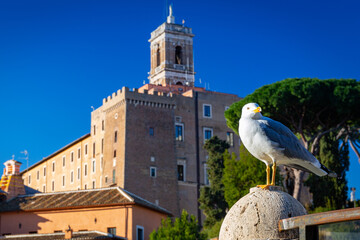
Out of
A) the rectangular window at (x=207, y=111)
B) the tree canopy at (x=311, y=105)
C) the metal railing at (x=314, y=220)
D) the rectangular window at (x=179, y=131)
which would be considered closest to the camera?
the metal railing at (x=314, y=220)

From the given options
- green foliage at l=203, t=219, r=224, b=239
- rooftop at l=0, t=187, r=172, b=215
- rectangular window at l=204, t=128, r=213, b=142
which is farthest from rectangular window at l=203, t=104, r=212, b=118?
rooftop at l=0, t=187, r=172, b=215

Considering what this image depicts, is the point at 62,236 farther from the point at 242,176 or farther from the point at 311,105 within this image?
the point at 311,105

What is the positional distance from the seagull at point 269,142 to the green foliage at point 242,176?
87.9 ft

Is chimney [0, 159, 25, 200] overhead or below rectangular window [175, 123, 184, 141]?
below

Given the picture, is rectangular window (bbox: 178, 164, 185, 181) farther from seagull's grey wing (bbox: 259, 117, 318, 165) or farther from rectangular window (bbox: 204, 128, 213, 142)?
seagull's grey wing (bbox: 259, 117, 318, 165)

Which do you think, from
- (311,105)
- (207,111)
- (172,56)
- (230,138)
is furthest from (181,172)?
(172,56)

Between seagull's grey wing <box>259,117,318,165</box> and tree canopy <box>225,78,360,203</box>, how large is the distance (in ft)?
94.0

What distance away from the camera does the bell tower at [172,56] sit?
7212cm

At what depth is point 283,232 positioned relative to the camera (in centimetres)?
602

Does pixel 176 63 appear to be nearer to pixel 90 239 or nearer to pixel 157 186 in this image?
pixel 157 186

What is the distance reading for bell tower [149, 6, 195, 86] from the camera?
7212 cm

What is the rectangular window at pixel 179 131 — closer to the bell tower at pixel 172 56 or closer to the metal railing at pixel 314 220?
the bell tower at pixel 172 56

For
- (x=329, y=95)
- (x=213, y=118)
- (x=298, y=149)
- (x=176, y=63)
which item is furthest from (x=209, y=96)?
(x=298, y=149)

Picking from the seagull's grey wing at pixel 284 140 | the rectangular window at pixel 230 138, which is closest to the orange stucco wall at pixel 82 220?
the rectangular window at pixel 230 138
